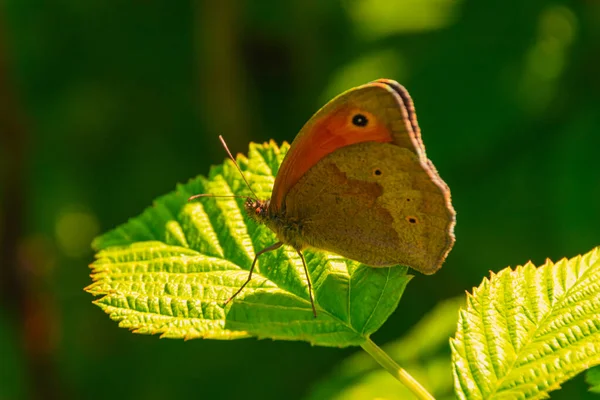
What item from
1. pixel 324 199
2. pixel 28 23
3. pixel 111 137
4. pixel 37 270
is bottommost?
pixel 324 199

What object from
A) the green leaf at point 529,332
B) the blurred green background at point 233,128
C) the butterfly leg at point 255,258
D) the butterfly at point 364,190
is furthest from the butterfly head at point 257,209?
the blurred green background at point 233,128

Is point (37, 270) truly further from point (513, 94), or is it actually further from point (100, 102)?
point (513, 94)

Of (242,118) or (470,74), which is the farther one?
(242,118)

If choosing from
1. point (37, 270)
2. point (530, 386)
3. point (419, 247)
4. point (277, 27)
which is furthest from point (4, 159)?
point (530, 386)

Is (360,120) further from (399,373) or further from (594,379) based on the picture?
(594,379)

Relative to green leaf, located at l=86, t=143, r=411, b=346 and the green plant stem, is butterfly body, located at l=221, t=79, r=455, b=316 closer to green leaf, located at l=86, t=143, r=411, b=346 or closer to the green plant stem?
green leaf, located at l=86, t=143, r=411, b=346
